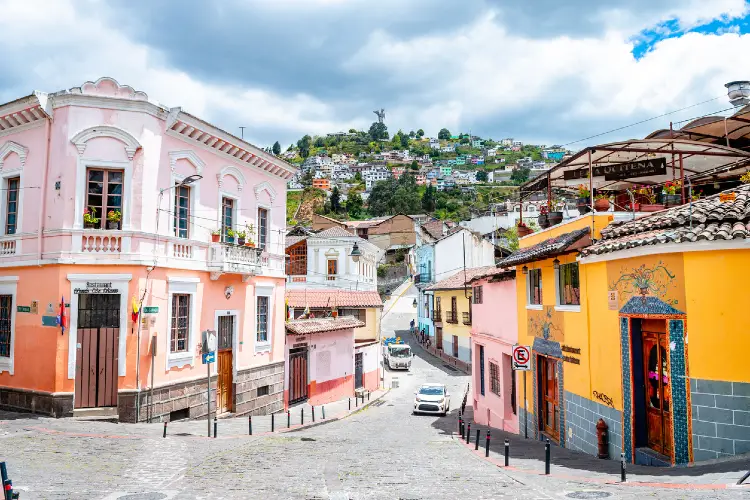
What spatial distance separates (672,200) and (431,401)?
16078mm

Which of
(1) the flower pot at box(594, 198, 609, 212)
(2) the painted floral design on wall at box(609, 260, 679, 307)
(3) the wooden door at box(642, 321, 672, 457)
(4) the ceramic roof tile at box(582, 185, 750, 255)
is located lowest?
(3) the wooden door at box(642, 321, 672, 457)

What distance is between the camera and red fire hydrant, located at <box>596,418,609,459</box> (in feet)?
41.2

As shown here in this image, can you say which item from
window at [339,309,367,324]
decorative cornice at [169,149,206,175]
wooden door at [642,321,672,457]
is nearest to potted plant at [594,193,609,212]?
wooden door at [642,321,672,457]

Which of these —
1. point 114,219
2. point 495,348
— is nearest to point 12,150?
point 114,219

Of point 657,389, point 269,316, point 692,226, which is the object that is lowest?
point 657,389

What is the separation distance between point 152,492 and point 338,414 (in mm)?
15732

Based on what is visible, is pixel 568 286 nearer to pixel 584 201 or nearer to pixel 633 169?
pixel 584 201

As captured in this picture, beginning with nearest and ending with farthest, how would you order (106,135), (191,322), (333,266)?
(106,135) < (191,322) < (333,266)

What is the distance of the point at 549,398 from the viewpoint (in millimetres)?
16734

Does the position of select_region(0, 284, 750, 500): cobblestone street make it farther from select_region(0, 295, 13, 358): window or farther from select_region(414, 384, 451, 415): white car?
select_region(414, 384, 451, 415): white car

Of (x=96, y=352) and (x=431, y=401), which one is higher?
(x=96, y=352)

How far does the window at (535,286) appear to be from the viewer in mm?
17266

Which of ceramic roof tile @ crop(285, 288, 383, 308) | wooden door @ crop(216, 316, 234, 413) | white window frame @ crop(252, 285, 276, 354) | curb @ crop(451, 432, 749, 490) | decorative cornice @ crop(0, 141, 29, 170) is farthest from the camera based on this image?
ceramic roof tile @ crop(285, 288, 383, 308)

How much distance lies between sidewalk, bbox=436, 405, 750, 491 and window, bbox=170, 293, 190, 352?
931cm
